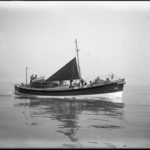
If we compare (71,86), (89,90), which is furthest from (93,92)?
(71,86)

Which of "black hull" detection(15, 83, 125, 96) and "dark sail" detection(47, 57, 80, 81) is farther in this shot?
"dark sail" detection(47, 57, 80, 81)

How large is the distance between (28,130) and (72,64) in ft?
96.1

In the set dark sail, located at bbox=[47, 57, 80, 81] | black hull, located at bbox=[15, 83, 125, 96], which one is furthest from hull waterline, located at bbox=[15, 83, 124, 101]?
dark sail, located at bbox=[47, 57, 80, 81]

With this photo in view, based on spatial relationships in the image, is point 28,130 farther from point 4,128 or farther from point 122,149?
point 122,149

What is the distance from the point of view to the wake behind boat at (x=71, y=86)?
42.6 metres

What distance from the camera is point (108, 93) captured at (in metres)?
42.8

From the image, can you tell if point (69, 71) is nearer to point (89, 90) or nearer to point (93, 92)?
point (89, 90)

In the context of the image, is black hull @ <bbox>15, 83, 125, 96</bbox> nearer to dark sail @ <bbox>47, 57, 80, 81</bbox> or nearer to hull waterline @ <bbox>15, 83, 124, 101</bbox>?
hull waterline @ <bbox>15, 83, 124, 101</bbox>

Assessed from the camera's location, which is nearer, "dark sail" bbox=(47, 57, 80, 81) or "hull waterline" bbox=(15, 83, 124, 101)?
"hull waterline" bbox=(15, 83, 124, 101)

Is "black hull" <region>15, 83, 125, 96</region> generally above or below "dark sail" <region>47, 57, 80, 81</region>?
below

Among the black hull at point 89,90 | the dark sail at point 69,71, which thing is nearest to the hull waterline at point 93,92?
the black hull at point 89,90

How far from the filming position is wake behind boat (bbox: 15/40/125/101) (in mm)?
42562

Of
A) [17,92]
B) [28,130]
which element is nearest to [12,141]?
[28,130]

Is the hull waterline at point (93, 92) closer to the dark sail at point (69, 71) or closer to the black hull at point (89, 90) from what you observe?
the black hull at point (89, 90)
